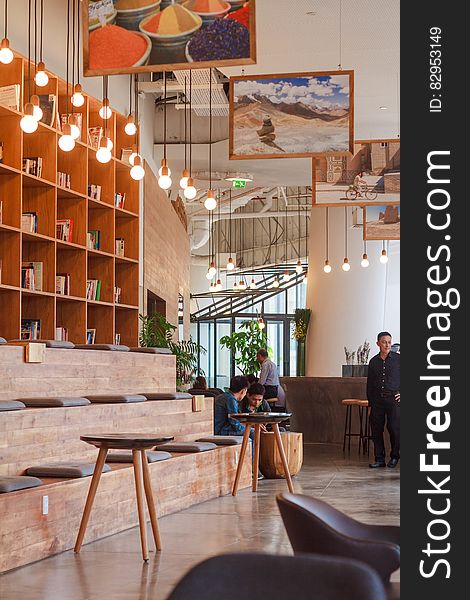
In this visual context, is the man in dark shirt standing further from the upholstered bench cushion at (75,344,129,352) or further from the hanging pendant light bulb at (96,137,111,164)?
the hanging pendant light bulb at (96,137,111,164)

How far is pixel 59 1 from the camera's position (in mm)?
10539

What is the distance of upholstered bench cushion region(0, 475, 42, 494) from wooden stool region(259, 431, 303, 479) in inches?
202

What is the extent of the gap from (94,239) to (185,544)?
18.6 feet

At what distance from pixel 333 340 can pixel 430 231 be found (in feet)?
54.8

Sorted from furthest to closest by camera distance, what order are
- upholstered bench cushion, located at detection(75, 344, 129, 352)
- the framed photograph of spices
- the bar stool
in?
the bar stool → upholstered bench cushion, located at detection(75, 344, 129, 352) → the framed photograph of spices

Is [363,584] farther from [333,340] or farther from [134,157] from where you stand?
[333,340]

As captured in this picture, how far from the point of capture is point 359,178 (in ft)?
40.3

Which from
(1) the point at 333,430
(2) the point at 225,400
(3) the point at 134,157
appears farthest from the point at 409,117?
(1) the point at 333,430

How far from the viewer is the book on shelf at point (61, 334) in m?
10.4

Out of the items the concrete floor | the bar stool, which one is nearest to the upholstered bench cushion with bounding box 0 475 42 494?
the concrete floor

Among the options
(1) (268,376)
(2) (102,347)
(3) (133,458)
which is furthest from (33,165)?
(1) (268,376)

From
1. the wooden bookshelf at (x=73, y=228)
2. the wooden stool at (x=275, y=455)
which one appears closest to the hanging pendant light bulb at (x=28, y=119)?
the wooden bookshelf at (x=73, y=228)

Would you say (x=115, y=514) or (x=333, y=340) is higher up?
(x=333, y=340)

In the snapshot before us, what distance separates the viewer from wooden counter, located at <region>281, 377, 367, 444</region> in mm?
15875
